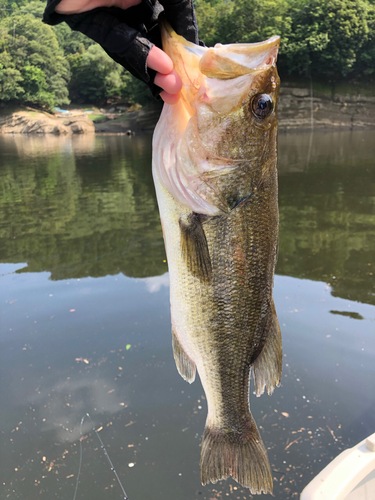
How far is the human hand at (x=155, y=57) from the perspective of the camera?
153cm

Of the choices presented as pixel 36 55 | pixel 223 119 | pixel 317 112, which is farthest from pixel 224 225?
pixel 36 55

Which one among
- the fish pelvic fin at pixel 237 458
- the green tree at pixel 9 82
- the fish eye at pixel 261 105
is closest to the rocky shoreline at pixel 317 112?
the green tree at pixel 9 82

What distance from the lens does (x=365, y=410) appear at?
12.0 ft

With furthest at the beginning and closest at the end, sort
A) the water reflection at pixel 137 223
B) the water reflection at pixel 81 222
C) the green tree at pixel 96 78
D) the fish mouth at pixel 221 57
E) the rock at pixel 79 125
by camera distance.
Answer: the green tree at pixel 96 78 → the rock at pixel 79 125 → the water reflection at pixel 81 222 → the water reflection at pixel 137 223 → the fish mouth at pixel 221 57

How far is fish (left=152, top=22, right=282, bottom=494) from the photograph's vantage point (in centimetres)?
172

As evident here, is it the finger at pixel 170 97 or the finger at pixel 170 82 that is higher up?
the finger at pixel 170 82

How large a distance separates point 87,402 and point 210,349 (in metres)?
2.35

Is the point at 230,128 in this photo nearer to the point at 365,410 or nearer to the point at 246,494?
the point at 246,494

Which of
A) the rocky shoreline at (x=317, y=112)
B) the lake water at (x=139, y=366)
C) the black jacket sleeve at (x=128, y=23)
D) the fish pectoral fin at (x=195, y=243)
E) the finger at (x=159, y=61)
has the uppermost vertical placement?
the rocky shoreline at (x=317, y=112)

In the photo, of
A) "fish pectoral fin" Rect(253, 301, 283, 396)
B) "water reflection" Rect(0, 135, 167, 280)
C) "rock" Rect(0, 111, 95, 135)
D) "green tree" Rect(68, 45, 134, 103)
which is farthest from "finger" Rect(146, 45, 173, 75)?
"green tree" Rect(68, 45, 134, 103)

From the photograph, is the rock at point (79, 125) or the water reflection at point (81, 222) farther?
the rock at point (79, 125)

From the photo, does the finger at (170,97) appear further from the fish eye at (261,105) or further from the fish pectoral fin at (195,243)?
the fish pectoral fin at (195,243)

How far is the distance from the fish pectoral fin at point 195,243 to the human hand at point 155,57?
0.57 meters

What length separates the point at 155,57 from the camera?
160 centimetres
